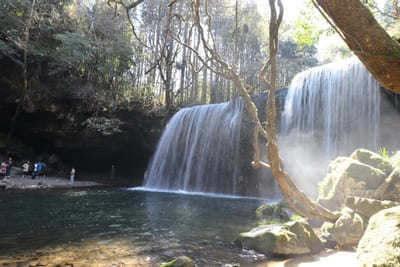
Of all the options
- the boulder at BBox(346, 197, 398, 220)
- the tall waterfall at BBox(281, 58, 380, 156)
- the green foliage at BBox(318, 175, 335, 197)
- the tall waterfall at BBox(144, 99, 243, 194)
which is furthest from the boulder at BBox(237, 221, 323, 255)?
the tall waterfall at BBox(144, 99, 243, 194)

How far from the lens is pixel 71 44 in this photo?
675 inches

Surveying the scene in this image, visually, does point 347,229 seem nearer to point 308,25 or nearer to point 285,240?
point 285,240

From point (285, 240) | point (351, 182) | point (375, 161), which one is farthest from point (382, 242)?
point (375, 161)

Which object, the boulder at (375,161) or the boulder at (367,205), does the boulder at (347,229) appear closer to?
the boulder at (367,205)

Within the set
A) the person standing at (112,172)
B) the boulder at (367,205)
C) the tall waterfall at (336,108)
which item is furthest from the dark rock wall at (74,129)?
the boulder at (367,205)

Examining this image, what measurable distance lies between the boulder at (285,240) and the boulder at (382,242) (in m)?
2.10

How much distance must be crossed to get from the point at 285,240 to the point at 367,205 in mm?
1917

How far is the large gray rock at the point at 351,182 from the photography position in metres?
6.17

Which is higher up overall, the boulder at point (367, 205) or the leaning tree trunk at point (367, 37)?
the leaning tree trunk at point (367, 37)

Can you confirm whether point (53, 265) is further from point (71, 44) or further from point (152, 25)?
point (152, 25)

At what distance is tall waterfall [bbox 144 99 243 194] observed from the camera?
1644cm

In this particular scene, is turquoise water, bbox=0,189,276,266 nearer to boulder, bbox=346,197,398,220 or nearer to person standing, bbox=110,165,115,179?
boulder, bbox=346,197,398,220

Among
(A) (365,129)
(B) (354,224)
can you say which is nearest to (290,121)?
(A) (365,129)

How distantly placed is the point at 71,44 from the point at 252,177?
13806mm
